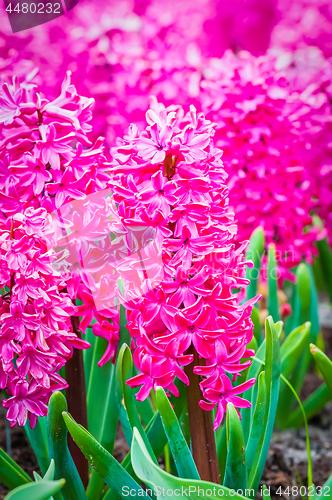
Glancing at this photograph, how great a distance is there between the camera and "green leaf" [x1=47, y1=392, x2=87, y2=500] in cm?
60

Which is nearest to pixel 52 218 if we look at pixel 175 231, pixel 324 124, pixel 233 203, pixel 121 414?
pixel 175 231

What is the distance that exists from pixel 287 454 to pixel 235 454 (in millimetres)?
592

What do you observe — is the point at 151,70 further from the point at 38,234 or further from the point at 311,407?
the point at 311,407

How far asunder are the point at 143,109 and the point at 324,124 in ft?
1.49

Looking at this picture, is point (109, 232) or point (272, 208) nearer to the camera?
point (109, 232)

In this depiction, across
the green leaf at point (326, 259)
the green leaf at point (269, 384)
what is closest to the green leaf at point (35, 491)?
the green leaf at point (269, 384)

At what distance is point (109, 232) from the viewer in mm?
602

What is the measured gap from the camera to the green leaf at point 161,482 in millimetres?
509

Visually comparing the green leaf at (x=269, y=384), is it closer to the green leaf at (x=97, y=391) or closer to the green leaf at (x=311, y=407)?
the green leaf at (x=97, y=391)

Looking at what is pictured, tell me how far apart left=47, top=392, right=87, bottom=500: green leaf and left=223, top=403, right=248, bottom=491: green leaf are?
22 cm

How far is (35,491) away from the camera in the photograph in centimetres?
49

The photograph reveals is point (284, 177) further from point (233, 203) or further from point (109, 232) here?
point (109, 232)

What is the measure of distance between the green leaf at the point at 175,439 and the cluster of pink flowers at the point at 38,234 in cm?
15

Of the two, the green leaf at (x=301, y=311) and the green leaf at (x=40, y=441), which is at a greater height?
the green leaf at (x=40, y=441)
